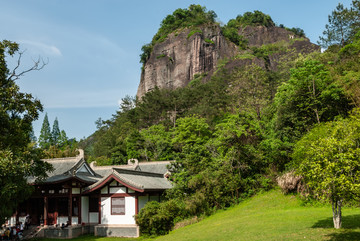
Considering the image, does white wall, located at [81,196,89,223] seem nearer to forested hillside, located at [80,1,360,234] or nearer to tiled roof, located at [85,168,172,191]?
tiled roof, located at [85,168,172,191]

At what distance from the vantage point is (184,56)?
77.2 meters

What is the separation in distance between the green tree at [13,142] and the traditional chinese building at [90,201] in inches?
175

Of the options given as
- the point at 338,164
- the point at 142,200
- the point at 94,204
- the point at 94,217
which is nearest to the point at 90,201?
the point at 94,204

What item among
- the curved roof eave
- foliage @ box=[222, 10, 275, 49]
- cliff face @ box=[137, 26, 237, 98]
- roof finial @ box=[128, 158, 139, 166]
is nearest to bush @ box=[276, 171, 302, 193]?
the curved roof eave

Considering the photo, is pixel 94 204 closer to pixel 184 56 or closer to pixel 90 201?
pixel 90 201

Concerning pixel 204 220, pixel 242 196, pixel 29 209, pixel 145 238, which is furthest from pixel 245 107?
pixel 29 209

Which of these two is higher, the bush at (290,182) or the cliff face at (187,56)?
the cliff face at (187,56)

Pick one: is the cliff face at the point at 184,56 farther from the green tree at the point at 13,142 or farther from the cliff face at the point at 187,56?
the green tree at the point at 13,142

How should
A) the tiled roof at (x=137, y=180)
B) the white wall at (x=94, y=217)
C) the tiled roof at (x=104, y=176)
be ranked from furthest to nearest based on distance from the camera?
the white wall at (x=94, y=217) → the tiled roof at (x=104, y=176) → the tiled roof at (x=137, y=180)

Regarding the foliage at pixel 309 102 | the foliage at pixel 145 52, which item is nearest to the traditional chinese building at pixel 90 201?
the foliage at pixel 309 102

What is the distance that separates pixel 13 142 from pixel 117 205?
→ 7863 millimetres

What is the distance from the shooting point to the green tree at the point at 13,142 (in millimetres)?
14051

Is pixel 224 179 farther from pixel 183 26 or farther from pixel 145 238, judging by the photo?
pixel 183 26

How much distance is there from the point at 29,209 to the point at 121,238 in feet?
25.9
